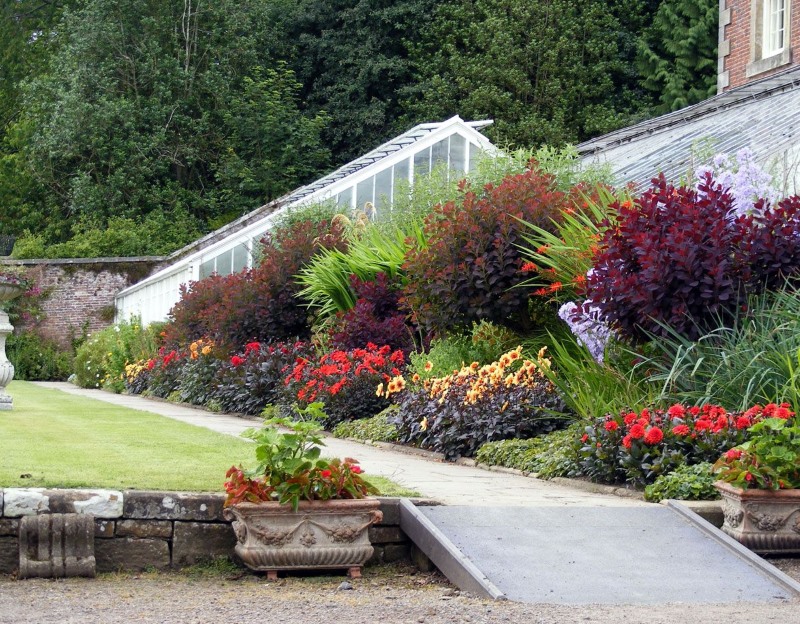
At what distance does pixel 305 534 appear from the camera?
16.5 feet

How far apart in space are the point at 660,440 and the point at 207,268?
15019 millimetres

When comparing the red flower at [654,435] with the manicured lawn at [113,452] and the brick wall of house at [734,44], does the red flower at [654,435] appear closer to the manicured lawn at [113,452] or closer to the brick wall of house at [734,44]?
the manicured lawn at [113,452]

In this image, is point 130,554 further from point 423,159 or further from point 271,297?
point 423,159

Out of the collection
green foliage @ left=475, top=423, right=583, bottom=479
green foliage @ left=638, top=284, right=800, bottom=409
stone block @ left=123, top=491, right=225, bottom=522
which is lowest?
green foliage @ left=475, top=423, right=583, bottom=479

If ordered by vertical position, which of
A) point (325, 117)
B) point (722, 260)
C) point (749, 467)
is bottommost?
point (749, 467)

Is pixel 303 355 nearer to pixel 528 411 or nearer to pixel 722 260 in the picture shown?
pixel 528 411

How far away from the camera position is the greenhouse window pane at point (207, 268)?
2042 centimetres

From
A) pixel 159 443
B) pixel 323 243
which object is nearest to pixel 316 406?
pixel 159 443

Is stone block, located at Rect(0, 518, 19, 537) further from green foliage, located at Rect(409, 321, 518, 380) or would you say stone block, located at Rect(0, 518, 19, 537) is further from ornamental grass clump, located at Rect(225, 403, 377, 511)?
green foliage, located at Rect(409, 321, 518, 380)

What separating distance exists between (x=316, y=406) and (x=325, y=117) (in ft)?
87.9

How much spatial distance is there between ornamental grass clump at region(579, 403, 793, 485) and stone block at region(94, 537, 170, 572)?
2689mm

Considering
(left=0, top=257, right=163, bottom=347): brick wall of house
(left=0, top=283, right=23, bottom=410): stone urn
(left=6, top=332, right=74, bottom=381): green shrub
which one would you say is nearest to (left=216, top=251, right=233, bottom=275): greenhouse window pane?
(left=6, top=332, right=74, bottom=381): green shrub

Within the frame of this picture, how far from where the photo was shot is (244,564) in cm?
515

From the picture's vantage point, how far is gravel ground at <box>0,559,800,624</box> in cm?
425
